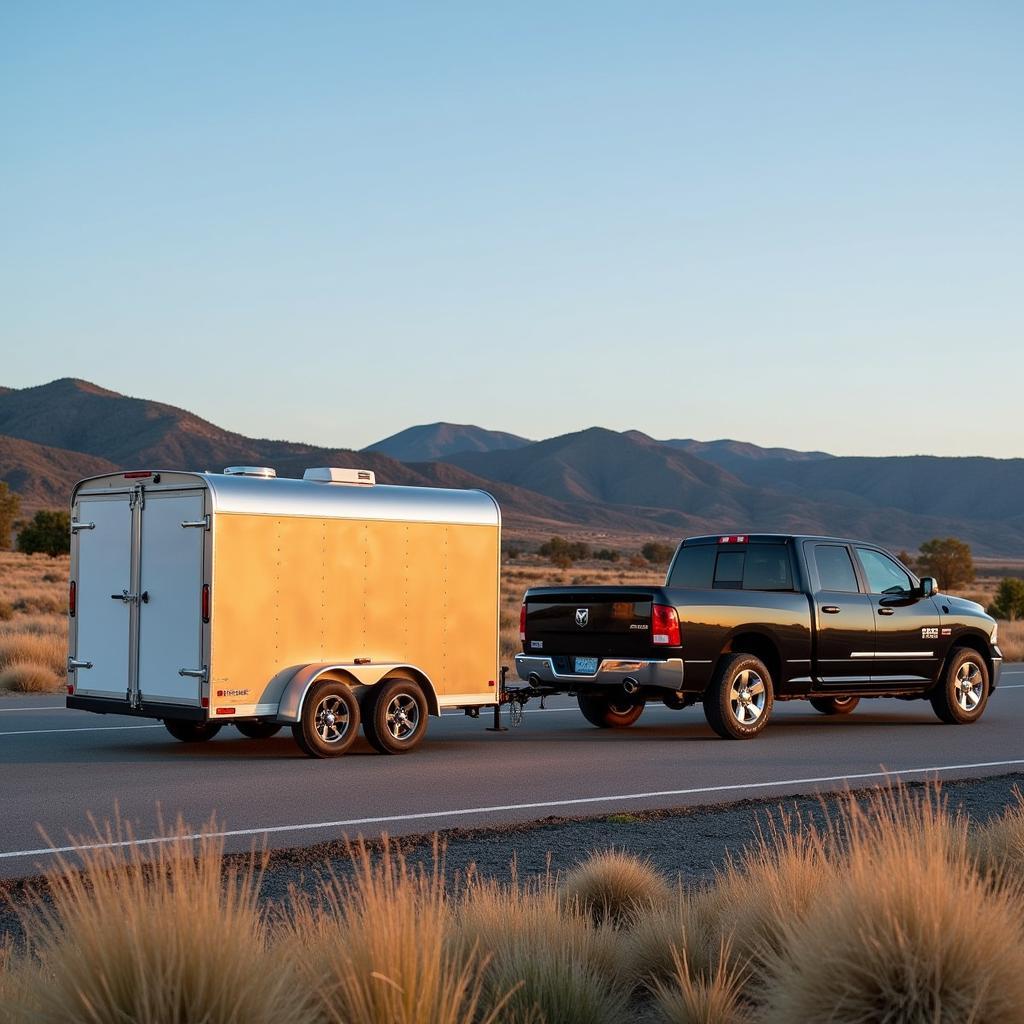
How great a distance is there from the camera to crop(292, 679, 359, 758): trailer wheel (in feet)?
44.3

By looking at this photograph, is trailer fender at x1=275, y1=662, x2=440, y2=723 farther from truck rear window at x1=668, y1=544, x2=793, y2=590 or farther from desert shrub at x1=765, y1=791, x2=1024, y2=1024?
desert shrub at x1=765, y1=791, x2=1024, y2=1024

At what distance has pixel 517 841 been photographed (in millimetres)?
9516

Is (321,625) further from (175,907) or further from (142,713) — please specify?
(175,907)

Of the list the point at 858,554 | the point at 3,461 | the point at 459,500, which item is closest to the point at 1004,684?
the point at 858,554

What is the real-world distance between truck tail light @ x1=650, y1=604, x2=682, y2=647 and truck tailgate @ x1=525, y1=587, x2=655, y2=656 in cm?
7

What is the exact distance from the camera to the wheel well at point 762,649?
52.4 feet

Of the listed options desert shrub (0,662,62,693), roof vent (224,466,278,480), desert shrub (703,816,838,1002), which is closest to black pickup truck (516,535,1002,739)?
roof vent (224,466,278,480)

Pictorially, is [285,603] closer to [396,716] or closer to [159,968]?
[396,716]

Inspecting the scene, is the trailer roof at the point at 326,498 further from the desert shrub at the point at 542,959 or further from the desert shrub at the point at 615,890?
the desert shrub at the point at 542,959

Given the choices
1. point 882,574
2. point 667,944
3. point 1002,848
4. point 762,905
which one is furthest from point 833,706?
point 667,944

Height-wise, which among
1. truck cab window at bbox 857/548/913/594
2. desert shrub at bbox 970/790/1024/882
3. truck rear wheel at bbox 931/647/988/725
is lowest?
truck rear wheel at bbox 931/647/988/725

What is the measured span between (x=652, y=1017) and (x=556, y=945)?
0.44 meters

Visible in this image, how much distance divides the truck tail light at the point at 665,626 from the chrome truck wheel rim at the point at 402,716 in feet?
8.11

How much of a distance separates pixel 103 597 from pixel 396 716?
9.66 ft
